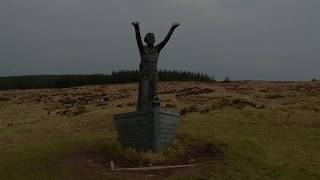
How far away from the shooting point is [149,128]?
977 inches

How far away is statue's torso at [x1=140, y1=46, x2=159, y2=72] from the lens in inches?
1050

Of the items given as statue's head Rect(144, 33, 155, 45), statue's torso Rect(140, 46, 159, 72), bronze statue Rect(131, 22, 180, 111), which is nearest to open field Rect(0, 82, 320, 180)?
bronze statue Rect(131, 22, 180, 111)

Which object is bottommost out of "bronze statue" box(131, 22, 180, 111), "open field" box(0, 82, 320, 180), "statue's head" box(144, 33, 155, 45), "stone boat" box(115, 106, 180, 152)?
"open field" box(0, 82, 320, 180)

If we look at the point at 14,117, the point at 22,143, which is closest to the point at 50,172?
the point at 22,143

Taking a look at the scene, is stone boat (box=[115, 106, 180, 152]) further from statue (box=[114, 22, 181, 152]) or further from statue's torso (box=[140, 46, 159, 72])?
statue's torso (box=[140, 46, 159, 72])

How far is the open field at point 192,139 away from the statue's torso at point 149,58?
3392 millimetres

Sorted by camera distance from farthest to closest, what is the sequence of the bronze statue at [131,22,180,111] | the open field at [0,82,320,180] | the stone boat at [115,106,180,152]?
1. the bronze statue at [131,22,180,111]
2. the stone boat at [115,106,180,152]
3. the open field at [0,82,320,180]

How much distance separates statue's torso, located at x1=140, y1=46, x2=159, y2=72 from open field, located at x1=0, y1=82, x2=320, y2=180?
11.1 ft

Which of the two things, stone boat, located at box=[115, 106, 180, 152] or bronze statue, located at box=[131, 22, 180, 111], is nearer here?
stone boat, located at box=[115, 106, 180, 152]

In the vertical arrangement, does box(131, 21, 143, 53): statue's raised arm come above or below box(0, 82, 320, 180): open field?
above

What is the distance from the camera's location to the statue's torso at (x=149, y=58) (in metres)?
26.7

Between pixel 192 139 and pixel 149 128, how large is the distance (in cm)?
469

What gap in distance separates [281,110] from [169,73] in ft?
191

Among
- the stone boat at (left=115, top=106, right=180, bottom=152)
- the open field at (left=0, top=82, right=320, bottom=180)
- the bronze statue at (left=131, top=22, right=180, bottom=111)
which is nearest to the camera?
the open field at (left=0, top=82, right=320, bottom=180)
